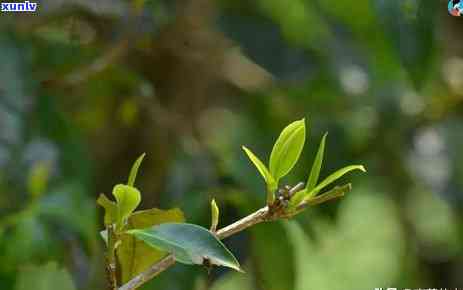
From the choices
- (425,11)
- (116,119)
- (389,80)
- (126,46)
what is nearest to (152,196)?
(116,119)

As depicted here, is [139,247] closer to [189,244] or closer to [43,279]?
[189,244]

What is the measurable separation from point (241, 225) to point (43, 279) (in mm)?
321

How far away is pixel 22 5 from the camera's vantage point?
80cm

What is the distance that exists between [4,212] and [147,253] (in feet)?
0.95

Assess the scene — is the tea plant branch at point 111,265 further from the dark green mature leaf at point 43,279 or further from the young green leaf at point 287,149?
the dark green mature leaf at point 43,279

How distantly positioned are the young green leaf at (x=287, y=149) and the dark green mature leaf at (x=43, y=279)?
28 centimetres

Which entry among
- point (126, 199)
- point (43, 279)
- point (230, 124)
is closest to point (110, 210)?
point (126, 199)

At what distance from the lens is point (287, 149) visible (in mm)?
533

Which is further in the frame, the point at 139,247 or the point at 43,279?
the point at 43,279

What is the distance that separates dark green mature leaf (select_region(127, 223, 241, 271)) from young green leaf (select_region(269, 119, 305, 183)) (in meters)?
0.07

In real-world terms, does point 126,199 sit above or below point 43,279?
above

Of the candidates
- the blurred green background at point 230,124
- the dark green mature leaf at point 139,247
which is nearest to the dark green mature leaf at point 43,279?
the blurred green background at point 230,124

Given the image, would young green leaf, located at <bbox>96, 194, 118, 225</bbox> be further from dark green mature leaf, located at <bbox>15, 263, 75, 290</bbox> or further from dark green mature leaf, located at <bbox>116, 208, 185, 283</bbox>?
dark green mature leaf, located at <bbox>15, 263, 75, 290</bbox>

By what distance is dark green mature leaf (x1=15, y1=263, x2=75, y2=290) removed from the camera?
0.73 metres
